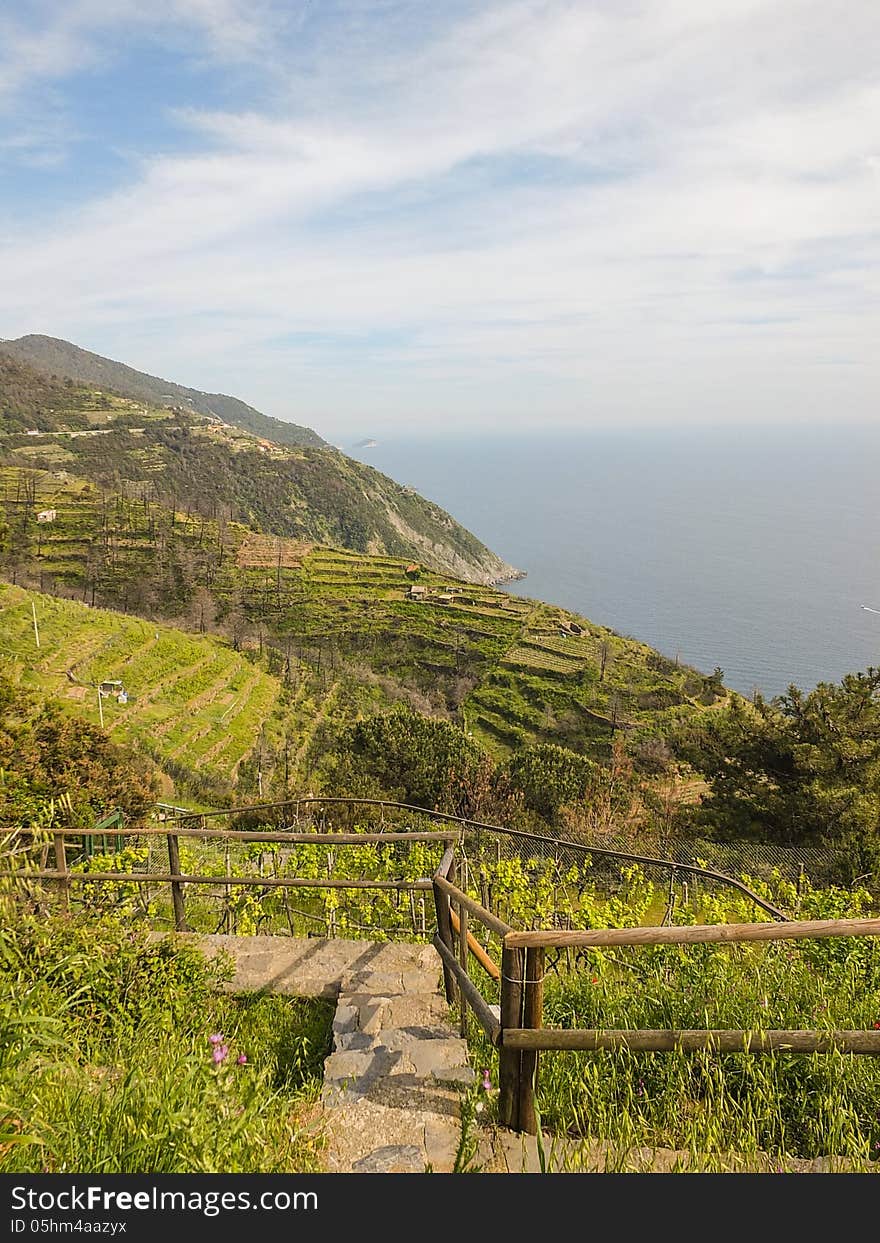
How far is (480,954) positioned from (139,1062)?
4.97 ft

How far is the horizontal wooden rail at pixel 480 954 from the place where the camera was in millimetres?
3080

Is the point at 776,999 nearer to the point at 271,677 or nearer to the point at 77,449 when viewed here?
the point at 271,677

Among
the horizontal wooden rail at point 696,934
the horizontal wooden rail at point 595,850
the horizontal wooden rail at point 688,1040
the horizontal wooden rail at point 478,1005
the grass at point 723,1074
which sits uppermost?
the horizontal wooden rail at point 696,934

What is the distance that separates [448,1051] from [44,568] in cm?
7187

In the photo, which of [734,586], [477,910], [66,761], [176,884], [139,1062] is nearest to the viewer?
[139,1062]

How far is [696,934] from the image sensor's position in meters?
2.51

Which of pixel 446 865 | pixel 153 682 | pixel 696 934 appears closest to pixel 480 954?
pixel 696 934

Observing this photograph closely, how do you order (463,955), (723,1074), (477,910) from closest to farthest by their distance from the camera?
(723,1074), (477,910), (463,955)

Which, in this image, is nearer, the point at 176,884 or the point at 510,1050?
the point at 510,1050

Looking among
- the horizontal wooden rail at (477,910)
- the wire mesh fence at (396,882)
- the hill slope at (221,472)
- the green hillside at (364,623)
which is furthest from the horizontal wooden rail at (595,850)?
the hill slope at (221,472)

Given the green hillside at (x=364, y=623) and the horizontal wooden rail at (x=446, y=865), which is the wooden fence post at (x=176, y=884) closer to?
the horizontal wooden rail at (x=446, y=865)

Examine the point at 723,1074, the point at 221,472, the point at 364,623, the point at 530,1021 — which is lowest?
the point at 364,623

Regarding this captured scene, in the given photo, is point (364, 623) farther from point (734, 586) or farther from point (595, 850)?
point (734, 586)

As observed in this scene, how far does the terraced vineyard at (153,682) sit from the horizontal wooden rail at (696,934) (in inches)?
1110
